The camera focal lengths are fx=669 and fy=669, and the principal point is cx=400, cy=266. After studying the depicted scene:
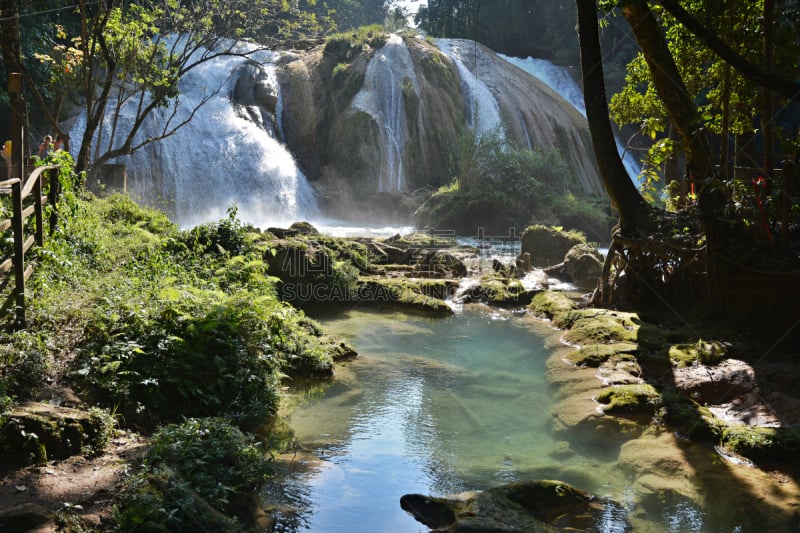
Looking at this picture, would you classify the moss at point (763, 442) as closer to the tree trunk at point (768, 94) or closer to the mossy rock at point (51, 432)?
the tree trunk at point (768, 94)

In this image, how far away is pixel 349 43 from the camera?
32.2 meters

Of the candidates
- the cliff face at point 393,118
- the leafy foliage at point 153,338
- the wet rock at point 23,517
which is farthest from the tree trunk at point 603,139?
the cliff face at point 393,118

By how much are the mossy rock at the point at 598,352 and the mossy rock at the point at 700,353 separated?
23.4 inches

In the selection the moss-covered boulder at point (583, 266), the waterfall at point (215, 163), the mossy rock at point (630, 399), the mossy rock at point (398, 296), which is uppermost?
the waterfall at point (215, 163)

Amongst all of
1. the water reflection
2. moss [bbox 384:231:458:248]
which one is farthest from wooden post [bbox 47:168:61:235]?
moss [bbox 384:231:458:248]

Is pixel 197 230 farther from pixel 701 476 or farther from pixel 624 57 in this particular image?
pixel 624 57

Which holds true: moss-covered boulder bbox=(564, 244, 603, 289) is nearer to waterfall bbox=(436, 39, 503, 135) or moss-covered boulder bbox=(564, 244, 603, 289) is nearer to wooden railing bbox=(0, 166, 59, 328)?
wooden railing bbox=(0, 166, 59, 328)

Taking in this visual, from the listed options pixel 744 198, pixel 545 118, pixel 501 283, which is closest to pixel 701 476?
pixel 744 198

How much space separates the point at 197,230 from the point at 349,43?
2376 centimetres

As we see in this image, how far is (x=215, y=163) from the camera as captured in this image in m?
24.4

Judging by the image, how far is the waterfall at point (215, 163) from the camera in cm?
2322

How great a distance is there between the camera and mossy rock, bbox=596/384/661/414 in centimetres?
721

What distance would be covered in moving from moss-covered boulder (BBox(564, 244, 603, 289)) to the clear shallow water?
518 centimetres

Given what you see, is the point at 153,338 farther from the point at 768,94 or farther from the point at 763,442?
the point at 768,94
